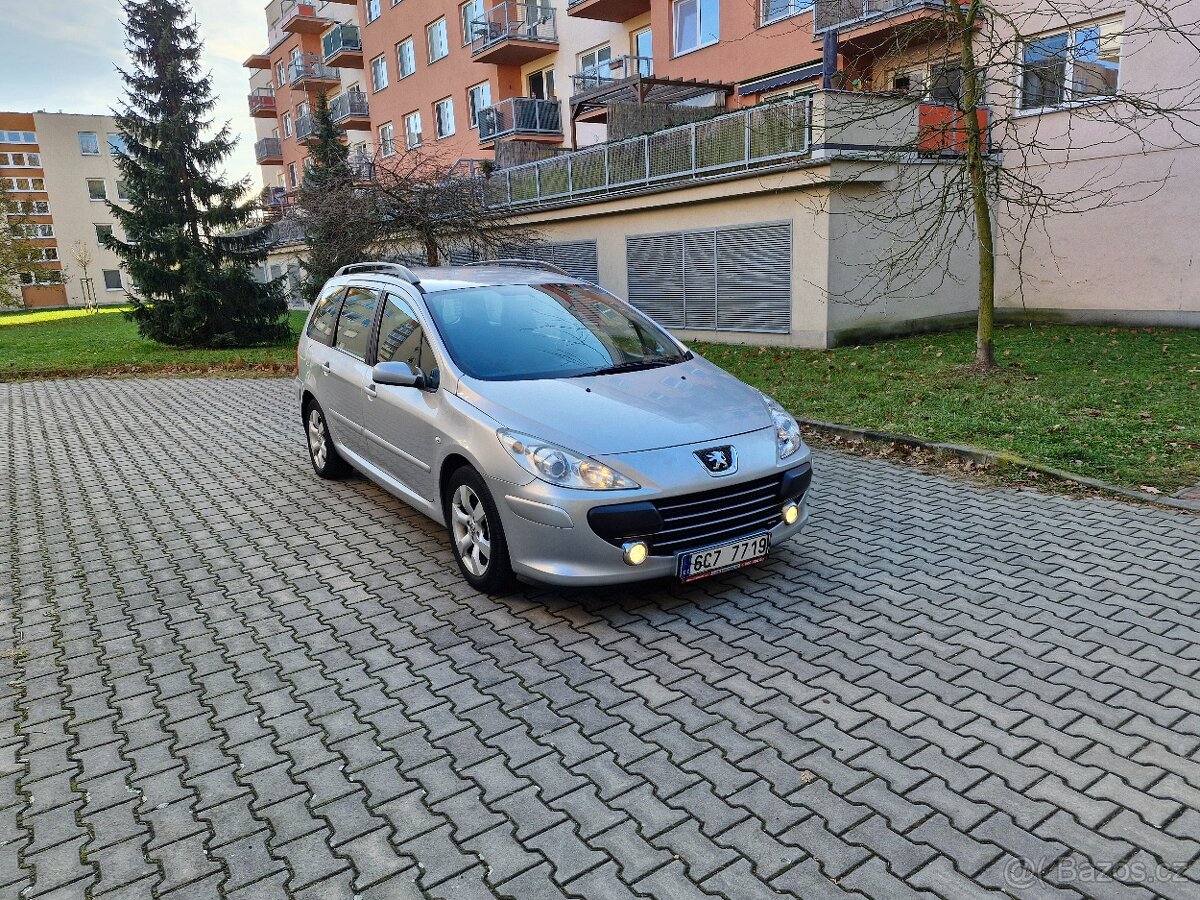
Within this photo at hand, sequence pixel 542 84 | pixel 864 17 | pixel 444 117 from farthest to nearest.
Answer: pixel 444 117
pixel 542 84
pixel 864 17

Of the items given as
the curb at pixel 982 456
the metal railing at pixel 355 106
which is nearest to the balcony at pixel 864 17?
the curb at pixel 982 456

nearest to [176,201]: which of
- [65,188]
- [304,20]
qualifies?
[304,20]

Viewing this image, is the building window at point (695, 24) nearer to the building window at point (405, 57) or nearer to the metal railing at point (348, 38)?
the building window at point (405, 57)

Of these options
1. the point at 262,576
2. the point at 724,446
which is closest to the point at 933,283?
the point at 724,446

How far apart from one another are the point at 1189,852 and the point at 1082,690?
991 mm

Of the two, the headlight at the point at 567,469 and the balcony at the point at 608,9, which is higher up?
the balcony at the point at 608,9

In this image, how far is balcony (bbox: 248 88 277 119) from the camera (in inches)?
1902

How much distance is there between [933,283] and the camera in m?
14.8

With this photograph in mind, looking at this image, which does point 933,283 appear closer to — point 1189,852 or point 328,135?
point 1189,852

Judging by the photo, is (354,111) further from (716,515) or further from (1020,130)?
(716,515)

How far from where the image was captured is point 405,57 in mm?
33125

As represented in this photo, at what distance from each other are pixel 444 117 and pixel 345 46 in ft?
27.9

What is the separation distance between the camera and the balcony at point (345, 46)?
1410 inches

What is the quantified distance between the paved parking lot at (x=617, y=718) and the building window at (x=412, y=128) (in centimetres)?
2990
